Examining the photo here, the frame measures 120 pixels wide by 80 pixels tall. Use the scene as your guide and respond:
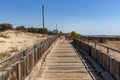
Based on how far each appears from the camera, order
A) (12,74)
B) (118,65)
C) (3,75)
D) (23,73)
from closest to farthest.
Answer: (3,75) < (12,74) < (118,65) < (23,73)

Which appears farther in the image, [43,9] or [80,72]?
[43,9]

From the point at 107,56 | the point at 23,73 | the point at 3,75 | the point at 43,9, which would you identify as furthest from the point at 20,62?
the point at 43,9

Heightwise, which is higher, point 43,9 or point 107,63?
point 43,9

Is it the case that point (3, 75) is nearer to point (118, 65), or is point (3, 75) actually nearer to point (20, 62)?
point (20, 62)

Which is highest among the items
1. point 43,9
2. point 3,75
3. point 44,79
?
point 43,9

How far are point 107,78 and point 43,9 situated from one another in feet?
152

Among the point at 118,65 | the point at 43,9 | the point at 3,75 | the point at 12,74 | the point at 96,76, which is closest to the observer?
the point at 3,75

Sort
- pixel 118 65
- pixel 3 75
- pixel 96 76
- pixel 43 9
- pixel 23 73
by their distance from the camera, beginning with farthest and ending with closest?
pixel 43 9, pixel 96 76, pixel 23 73, pixel 118 65, pixel 3 75

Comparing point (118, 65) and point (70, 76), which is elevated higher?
point (118, 65)

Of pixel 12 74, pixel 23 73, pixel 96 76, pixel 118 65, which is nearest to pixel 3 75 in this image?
pixel 12 74

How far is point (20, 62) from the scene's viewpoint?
984 centimetres

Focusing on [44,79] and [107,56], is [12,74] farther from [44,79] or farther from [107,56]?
[107,56]

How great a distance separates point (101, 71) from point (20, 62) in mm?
3890

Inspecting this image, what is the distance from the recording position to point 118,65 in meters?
9.70
